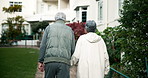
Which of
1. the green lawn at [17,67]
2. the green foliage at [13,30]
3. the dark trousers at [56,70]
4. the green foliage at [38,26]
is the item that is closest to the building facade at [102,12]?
the dark trousers at [56,70]

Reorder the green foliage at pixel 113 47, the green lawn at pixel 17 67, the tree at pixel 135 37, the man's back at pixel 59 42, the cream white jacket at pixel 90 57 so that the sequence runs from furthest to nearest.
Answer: the green lawn at pixel 17 67, the green foliage at pixel 113 47, the tree at pixel 135 37, the man's back at pixel 59 42, the cream white jacket at pixel 90 57

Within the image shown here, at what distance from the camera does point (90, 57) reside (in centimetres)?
501

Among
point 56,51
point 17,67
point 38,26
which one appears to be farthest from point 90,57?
point 38,26

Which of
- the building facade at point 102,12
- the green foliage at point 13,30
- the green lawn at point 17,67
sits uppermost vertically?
the building facade at point 102,12

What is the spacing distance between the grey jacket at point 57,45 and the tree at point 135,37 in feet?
5.03

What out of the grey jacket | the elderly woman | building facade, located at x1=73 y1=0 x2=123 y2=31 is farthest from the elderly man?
building facade, located at x1=73 y1=0 x2=123 y2=31

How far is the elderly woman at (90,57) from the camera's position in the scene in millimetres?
4988

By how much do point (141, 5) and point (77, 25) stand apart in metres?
14.2

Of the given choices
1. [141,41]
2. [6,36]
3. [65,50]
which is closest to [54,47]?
[65,50]

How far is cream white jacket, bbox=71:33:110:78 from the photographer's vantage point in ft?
16.4

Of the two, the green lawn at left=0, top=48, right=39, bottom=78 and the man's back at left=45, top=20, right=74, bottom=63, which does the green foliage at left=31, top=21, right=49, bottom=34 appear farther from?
the man's back at left=45, top=20, right=74, bottom=63

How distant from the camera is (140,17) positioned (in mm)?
6281

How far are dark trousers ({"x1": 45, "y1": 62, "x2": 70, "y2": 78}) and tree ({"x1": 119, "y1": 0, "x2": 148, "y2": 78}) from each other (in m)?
1.69

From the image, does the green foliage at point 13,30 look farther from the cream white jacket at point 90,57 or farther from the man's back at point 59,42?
the cream white jacket at point 90,57
